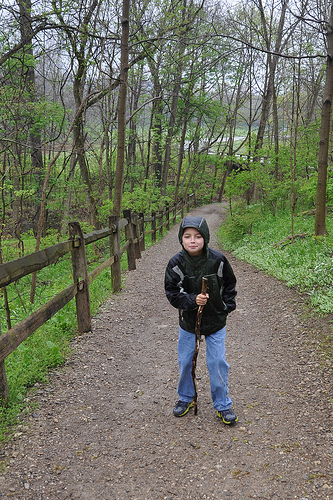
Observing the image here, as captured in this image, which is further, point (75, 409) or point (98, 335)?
point (98, 335)

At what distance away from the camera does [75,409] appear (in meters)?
3.51

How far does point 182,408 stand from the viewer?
3.40 meters

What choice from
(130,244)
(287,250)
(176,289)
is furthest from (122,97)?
(176,289)

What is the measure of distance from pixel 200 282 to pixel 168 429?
4.26ft

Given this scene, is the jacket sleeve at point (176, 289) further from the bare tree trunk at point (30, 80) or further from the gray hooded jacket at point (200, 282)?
the bare tree trunk at point (30, 80)

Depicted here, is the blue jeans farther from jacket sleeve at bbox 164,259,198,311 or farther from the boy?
jacket sleeve at bbox 164,259,198,311

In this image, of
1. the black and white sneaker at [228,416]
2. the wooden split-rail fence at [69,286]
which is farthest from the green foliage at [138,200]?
the black and white sneaker at [228,416]

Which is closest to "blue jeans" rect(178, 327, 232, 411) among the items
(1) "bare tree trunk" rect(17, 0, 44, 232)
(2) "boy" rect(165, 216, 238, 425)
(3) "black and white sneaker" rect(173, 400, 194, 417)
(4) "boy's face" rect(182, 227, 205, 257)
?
(2) "boy" rect(165, 216, 238, 425)

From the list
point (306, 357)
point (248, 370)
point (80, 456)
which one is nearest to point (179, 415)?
point (80, 456)

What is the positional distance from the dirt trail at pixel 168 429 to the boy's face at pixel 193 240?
1535 mm

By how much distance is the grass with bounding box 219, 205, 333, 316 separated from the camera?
21.2ft

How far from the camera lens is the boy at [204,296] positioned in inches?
119

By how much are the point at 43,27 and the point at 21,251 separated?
5.96 m

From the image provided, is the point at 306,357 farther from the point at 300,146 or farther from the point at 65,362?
the point at 300,146
